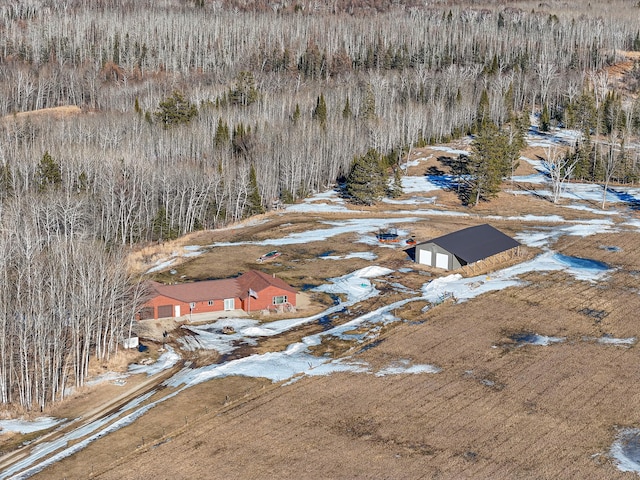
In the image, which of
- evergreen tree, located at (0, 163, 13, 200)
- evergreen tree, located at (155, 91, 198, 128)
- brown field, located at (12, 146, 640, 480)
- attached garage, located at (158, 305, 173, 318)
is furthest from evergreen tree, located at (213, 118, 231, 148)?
attached garage, located at (158, 305, 173, 318)

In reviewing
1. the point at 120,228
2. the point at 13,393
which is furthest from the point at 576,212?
the point at 13,393

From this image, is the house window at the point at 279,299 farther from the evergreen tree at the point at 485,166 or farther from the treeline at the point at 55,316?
the evergreen tree at the point at 485,166

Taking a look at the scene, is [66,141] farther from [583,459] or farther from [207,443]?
[583,459]

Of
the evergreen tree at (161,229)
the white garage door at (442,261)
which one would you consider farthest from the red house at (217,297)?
the evergreen tree at (161,229)

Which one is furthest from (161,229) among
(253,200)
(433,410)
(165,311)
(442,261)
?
(433,410)

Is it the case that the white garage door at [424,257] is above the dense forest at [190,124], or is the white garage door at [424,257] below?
below
